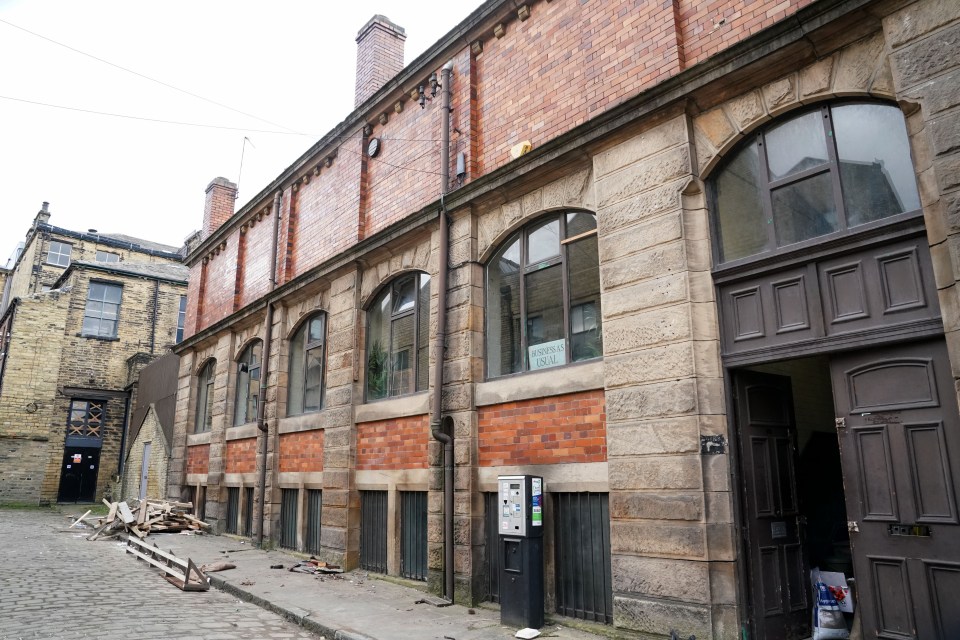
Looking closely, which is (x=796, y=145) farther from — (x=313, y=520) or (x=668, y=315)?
(x=313, y=520)

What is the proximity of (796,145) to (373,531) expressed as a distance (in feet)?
27.3

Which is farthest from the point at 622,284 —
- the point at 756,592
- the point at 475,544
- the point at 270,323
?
the point at 270,323

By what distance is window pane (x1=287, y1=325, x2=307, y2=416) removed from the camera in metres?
13.6

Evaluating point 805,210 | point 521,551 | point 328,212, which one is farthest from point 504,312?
point 328,212

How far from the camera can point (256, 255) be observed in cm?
1628

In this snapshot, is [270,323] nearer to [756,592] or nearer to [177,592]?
[177,592]

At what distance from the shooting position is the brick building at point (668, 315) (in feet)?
17.1

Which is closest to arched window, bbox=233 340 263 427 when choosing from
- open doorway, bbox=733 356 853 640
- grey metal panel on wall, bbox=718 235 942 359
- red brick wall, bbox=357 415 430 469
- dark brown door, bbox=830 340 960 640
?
red brick wall, bbox=357 415 430 469

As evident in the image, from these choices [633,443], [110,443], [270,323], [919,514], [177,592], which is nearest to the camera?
[919,514]

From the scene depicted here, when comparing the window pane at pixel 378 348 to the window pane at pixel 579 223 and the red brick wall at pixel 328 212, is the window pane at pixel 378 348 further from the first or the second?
the window pane at pixel 579 223

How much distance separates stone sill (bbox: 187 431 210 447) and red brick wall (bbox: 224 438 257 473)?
61.7 inches

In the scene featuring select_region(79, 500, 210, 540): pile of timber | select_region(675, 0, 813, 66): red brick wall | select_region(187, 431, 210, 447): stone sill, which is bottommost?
select_region(79, 500, 210, 540): pile of timber

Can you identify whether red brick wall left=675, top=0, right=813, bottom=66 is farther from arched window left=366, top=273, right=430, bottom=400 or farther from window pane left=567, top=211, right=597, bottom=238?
arched window left=366, top=273, right=430, bottom=400

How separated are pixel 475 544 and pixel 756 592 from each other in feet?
11.7
